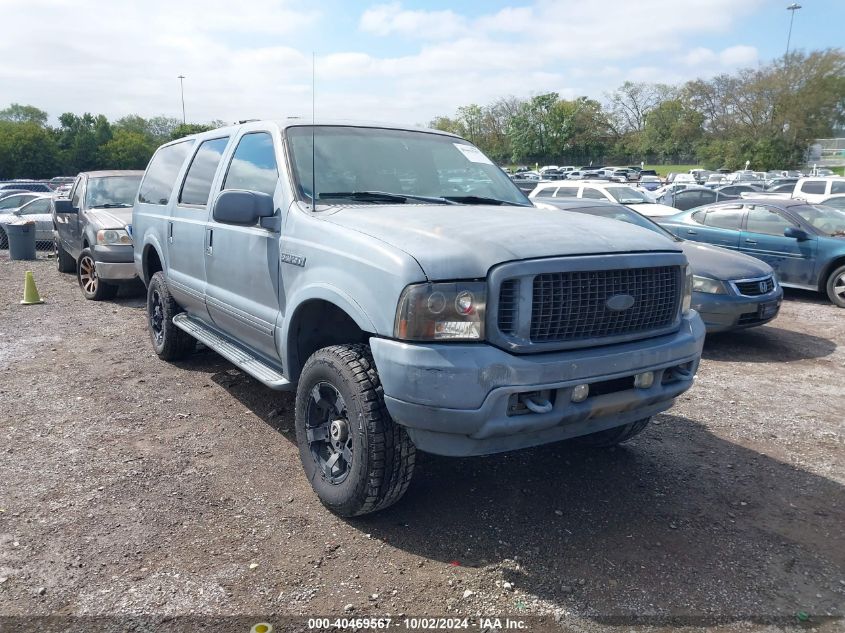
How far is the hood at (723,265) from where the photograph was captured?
7133 mm

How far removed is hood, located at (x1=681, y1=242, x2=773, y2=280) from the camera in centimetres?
713

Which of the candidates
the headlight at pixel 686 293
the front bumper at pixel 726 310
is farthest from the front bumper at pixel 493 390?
the front bumper at pixel 726 310

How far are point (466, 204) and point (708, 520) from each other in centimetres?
223

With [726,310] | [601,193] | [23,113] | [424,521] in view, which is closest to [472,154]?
[424,521]

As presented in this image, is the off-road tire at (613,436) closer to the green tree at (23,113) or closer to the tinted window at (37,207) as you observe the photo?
the tinted window at (37,207)

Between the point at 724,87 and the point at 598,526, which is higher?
the point at 724,87

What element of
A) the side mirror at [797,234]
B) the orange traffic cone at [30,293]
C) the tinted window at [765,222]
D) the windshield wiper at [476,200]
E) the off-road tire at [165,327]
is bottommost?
the orange traffic cone at [30,293]

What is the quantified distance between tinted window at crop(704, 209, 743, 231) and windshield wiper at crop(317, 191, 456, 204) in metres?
7.91

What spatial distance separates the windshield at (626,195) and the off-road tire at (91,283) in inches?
442

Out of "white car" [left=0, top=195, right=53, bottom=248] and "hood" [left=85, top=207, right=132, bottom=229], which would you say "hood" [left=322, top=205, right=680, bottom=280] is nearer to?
"hood" [left=85, top=207, right=132, bottom=229]

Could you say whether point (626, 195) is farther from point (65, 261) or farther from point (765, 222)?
point (65, 261)

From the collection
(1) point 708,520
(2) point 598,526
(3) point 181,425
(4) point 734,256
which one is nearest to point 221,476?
(3) point 181,425

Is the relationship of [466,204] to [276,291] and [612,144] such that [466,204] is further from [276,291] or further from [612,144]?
[612,144]

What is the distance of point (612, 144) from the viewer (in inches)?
3408
